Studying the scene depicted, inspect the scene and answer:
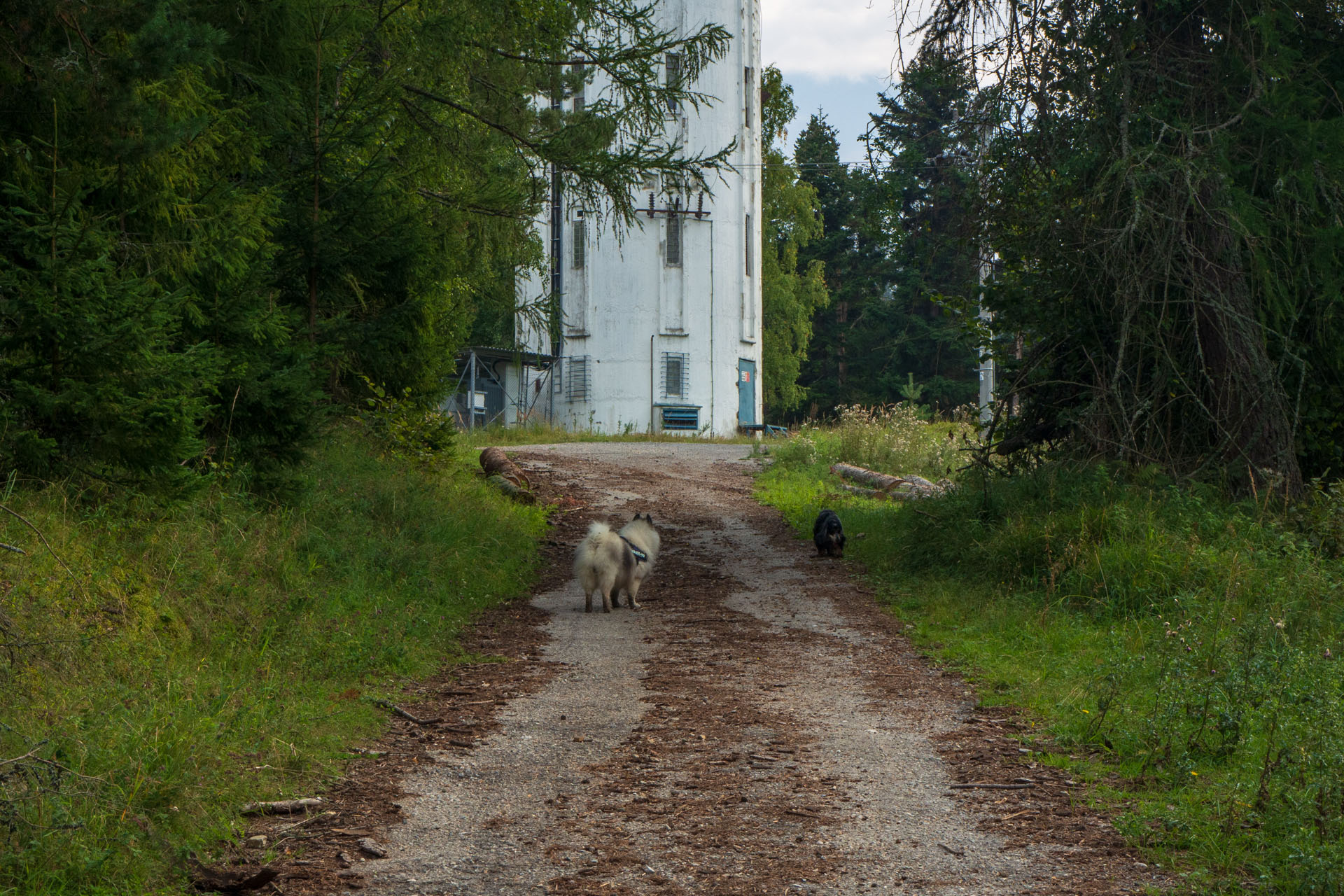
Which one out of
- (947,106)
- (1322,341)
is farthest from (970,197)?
(1322,341)

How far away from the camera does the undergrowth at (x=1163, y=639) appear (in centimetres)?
505

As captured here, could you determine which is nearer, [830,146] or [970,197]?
[970,197]

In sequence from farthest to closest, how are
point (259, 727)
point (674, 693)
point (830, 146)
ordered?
point (830, 146) < point (674, 693) < point (259, 727)

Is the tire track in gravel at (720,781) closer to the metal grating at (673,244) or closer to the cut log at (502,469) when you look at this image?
the cut log at (502,469)

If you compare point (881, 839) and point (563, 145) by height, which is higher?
point (563, 145)

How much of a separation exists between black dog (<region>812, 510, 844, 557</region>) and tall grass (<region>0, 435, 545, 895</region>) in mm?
4964

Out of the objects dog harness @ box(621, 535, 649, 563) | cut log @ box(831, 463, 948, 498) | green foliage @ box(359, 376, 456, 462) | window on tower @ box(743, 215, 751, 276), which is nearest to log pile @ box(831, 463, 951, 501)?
cut log @ box(831, 463, 948, 498)

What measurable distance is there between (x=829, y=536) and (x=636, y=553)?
386cm

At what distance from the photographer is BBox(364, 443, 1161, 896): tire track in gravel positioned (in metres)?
4.66

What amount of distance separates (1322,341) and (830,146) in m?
60.6

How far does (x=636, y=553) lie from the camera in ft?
39.8

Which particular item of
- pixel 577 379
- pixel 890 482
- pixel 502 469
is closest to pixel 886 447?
pixel 890 482

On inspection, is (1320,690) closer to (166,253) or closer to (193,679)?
(193,679)

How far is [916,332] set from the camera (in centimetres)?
6153
